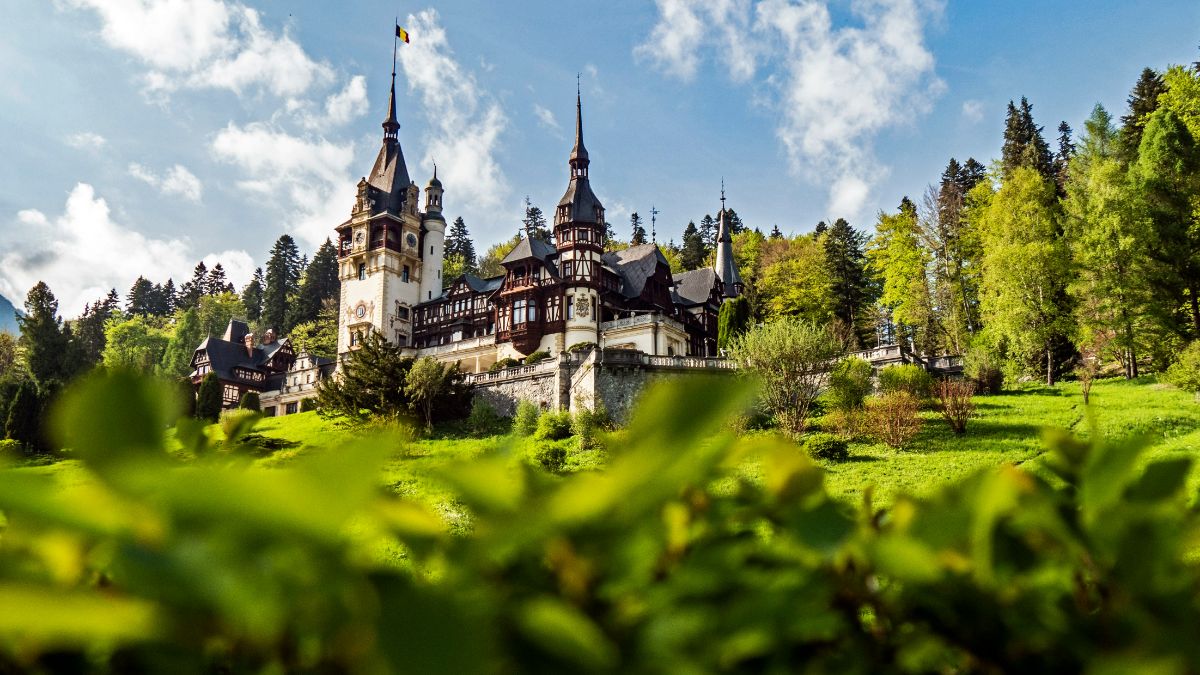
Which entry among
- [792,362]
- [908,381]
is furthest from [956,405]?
[908,381]

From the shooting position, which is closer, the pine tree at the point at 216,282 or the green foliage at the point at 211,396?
the green foliage at the point at 211,396

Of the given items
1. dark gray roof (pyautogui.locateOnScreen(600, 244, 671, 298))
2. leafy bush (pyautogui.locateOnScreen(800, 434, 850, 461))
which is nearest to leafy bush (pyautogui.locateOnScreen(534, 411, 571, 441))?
leafy bush (pyautogui.locateOnScreen(800, 434, 850, 461))

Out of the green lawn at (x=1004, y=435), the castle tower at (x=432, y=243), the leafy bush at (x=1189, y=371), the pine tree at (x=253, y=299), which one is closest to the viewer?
the green lawn at (x=1004, y=435)

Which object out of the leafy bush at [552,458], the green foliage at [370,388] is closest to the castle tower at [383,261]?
the green foliage at [370,388]

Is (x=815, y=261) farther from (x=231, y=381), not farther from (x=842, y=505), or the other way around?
(x=842, y=505)

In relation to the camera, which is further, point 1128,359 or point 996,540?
point 1128,359

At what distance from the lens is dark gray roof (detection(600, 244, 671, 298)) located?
1752 inches

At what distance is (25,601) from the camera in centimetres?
37

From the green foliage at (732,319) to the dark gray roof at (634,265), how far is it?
720cm

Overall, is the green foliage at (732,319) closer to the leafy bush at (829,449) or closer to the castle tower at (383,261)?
the leafy bush at (829,449)

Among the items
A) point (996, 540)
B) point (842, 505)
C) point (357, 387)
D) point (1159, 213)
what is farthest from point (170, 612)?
point (1159, 213)

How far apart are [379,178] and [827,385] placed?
41572 mm

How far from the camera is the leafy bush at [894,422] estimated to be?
67.2 feet

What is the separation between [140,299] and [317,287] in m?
37.5
